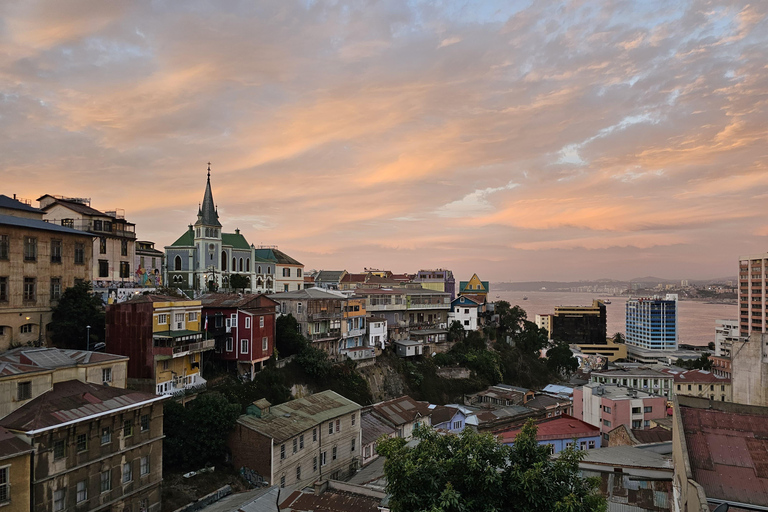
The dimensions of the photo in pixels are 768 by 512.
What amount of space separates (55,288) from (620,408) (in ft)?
115

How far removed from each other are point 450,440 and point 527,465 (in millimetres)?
1929

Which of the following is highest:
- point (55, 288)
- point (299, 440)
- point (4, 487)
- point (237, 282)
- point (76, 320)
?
point (55, 288)

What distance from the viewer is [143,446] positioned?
66.6 feet

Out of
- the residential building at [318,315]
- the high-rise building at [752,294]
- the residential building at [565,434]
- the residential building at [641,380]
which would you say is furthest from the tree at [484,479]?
the high-rise building at [752,294]

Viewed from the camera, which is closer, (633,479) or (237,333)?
(633,479)

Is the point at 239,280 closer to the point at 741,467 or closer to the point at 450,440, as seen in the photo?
the point at 450,440

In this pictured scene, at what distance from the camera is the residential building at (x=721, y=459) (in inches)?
416

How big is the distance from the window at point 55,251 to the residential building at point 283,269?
39165 mm

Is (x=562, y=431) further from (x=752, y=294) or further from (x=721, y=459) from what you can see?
(x=752, y=294)

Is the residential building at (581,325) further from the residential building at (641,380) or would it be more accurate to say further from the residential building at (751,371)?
the residential building at (751,371)

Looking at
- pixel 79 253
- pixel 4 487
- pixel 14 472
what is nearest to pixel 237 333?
pixel 79 253

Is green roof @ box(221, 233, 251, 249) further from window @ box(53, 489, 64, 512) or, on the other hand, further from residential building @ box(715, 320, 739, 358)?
residential building @ box(715, 320, 739, 358)

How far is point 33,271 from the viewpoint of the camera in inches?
1036

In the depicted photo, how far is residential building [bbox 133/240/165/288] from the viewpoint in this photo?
132ft
